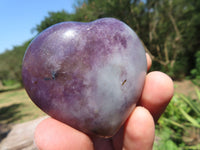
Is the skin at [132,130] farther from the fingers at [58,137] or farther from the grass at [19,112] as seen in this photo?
the grass at [19,112]

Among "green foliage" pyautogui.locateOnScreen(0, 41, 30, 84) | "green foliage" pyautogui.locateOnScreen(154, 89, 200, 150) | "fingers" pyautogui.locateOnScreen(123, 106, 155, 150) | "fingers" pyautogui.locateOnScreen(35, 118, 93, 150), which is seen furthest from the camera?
"green foliage" pyautogui.locateOnScreen(0, 41, 30, 84)

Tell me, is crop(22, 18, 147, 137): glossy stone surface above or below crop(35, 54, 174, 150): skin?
above

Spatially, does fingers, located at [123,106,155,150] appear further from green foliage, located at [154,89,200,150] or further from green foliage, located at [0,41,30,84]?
green foliage, located at [0,41,30,84]

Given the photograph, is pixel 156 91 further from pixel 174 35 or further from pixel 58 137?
pixel 174 35

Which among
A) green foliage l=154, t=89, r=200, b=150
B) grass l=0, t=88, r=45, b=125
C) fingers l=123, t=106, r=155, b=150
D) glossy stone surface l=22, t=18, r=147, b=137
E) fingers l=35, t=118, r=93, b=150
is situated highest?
glossy stone surface l=22, t=18, r=147, b=137

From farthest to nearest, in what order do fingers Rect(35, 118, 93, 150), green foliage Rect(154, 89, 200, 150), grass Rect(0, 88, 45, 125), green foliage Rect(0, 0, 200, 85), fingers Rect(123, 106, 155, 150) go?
green foliage Rect(0, 0, 200, 85) → grass Rect(0, 88, 45, 125) → green foliage Rect(154, 89, 200, 150) → fingers Rect(123, 106, 155, 150) → fingers Rect(35, 118, 93, 150)

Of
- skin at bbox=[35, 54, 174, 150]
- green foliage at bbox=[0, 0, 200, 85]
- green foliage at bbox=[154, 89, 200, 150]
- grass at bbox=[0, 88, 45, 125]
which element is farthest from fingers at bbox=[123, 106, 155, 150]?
grass at bbox=[0, 88, 45, 125]

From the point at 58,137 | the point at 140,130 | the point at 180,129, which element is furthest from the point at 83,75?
the point at 180,129
